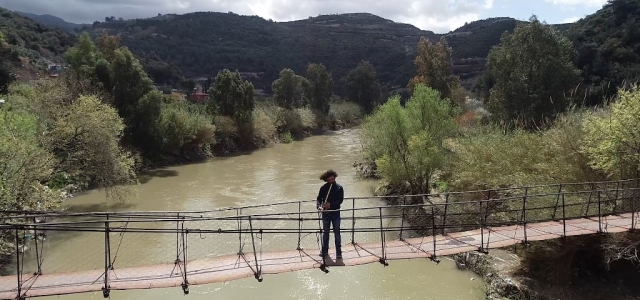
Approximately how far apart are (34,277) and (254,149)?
1224 inches

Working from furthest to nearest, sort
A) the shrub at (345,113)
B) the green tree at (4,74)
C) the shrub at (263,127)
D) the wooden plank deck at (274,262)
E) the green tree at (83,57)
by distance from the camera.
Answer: the shrub at (345,113), the shrub at (263,127), the green tree at (4,74), the green tree at (83,57), the wooden plank deck at (274,262)

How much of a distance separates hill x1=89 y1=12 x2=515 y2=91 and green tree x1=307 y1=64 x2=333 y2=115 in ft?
108

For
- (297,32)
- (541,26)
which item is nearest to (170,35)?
(297,32)

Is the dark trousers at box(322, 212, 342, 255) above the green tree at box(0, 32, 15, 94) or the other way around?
the other way around

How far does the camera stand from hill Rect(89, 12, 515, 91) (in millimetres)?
86000

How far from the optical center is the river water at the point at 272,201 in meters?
11.7

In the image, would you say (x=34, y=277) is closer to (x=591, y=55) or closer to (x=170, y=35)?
(x=591, y=55)

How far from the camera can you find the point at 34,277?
290 inches

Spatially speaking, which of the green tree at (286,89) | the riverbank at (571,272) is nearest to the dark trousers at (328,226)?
the riverbank at (571,272)

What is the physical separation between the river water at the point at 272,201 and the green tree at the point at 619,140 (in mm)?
4748

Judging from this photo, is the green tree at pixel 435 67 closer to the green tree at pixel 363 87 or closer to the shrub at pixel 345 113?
the shrub at pixel 345 113

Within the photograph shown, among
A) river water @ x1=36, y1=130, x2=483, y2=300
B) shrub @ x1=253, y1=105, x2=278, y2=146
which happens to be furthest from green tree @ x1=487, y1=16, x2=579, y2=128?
shrub @ x1=253, y1=105, x2=278, y2=146

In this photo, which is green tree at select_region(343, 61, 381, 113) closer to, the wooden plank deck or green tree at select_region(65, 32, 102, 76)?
green tree at select_region(65, 32, 102, 76)

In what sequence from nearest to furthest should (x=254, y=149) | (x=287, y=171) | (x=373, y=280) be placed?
(x=373, y=280) → (x=287, y=171) → (x=254, y=149)
